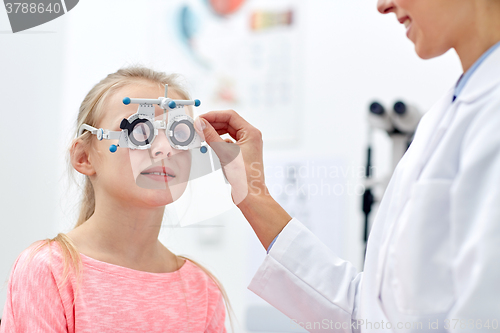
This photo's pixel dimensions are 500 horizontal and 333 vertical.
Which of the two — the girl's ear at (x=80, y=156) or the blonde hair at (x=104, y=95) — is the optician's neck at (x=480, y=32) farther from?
the girl's ear at (x=80, y=156)

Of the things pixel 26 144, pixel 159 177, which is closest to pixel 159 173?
pixel 159 177

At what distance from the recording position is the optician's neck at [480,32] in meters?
0.67

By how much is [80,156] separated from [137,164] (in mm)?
185

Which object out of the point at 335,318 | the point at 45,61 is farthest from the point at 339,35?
the point at 335,318

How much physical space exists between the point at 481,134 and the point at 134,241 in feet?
2.45

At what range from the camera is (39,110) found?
1789 millimetres

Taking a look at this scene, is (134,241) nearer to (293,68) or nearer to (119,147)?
(119,147)

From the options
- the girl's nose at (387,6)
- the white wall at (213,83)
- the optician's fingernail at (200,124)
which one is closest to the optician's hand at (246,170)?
the optician's fingernail at (200,124)

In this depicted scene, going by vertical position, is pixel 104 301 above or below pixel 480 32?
below

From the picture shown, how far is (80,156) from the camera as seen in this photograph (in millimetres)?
1047

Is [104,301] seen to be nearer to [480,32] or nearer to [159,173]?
[159,173]

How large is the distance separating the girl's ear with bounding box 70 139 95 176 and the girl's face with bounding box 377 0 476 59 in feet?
2.43

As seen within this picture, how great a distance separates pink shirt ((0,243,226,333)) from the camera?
0.82m

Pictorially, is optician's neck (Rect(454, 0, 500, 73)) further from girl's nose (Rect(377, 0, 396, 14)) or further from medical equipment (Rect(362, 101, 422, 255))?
medical equipment (Rect(362, 101, 422, 255))
